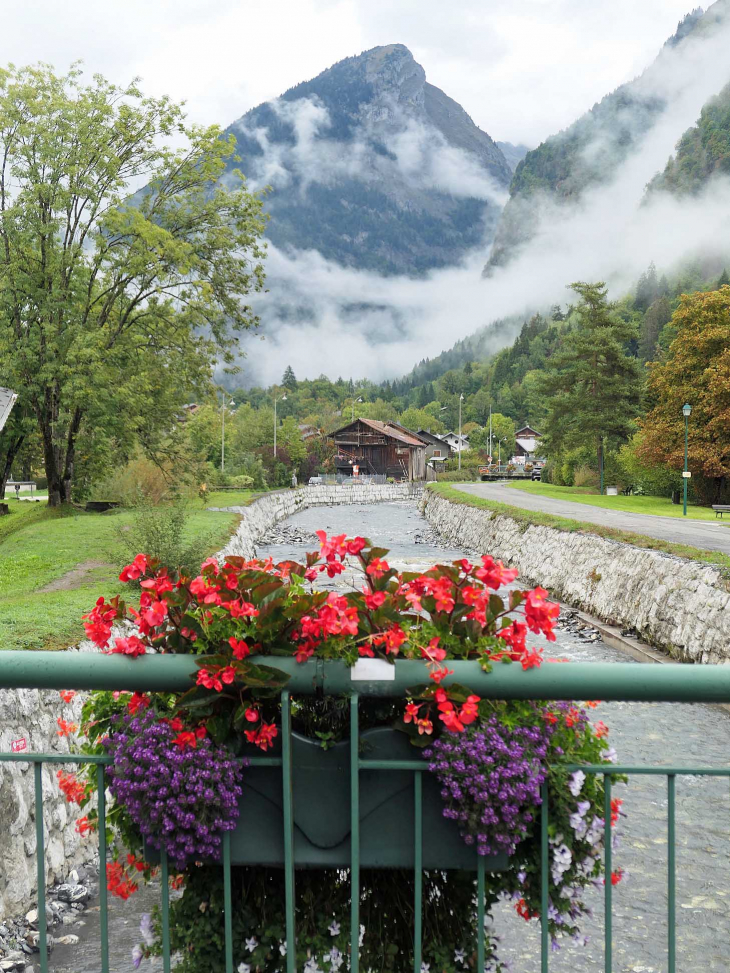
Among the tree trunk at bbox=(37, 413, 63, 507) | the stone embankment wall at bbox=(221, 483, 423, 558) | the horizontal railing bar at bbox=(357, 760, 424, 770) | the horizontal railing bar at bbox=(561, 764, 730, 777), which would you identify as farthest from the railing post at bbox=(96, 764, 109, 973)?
the tree trunk at bbox=(37, 413, 63, 507)

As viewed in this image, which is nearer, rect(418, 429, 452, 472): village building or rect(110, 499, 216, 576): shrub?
rect(110, 499, 216, 576): shrub

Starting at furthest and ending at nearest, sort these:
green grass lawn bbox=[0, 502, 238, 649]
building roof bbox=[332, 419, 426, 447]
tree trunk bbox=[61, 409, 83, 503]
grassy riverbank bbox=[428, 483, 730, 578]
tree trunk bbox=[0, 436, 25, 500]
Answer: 1. building roof bbox=[332, 419, 426, 447]
2. tree trunk bbox=[0, 436, 25, 500]
3. tree trunk bbox=[61, 409, 83, 503]
4. grassy riverbank bbox=[428, 483, 730, 578]
5. green grass lawn bbox=[0, 502, 238, 649]

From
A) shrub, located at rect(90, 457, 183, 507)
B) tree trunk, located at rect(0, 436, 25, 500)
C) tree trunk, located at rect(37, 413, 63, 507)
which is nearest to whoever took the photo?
tree trunk, located at rect(37, 413, 63, 507)

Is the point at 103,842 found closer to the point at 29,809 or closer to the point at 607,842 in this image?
the point at 607,842

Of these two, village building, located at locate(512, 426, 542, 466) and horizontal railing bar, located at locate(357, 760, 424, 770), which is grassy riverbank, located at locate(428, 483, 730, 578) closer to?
horizontal railing bar, located at locate(357, 760, 424, 770)

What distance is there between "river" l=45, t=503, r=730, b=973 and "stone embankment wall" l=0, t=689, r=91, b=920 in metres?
0.50

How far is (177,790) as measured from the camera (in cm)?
204

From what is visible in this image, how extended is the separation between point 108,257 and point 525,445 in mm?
110121

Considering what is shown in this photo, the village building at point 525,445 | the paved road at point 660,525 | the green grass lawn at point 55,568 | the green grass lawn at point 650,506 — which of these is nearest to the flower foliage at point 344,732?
the green grass lawn at point 55,568

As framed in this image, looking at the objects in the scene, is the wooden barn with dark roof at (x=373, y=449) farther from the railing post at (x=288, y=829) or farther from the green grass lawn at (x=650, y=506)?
the railing post at (x=288, y=829)

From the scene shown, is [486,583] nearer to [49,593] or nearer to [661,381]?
[49,593]

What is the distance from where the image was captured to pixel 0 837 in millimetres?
5543

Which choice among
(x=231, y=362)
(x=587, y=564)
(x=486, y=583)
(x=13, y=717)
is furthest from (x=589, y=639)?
(x=231, y=362)

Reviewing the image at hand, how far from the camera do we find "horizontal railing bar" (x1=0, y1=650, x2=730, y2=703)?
2061 millimetres
